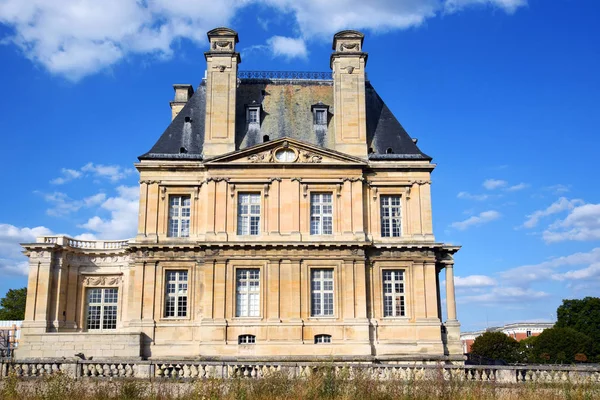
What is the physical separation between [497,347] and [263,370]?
50.4 m

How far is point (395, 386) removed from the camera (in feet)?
50.0

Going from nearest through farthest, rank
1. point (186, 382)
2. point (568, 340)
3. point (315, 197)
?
1. point (186, 382)
2. point (315, 197)
3. point (568, 340)

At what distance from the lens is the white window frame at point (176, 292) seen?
1161 inches

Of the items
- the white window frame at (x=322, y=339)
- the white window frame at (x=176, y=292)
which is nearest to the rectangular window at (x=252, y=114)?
the white window frame at (x=176, y=292)

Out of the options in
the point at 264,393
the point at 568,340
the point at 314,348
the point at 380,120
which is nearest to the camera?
the point at 264,393

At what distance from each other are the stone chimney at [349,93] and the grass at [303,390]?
16.8 meters

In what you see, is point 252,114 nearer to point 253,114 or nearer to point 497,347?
point 253,114

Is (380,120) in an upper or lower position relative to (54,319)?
upper

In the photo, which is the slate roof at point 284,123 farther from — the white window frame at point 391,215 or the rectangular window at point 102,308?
the rectangular window at point 102,308

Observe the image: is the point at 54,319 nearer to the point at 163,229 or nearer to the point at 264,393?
the point at 163,229

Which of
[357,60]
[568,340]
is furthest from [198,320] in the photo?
[568,340]

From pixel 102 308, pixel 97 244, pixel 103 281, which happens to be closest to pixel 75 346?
pixel 102 308

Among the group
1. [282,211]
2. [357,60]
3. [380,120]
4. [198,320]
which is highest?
[357,60]

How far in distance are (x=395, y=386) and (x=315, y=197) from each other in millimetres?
16043
